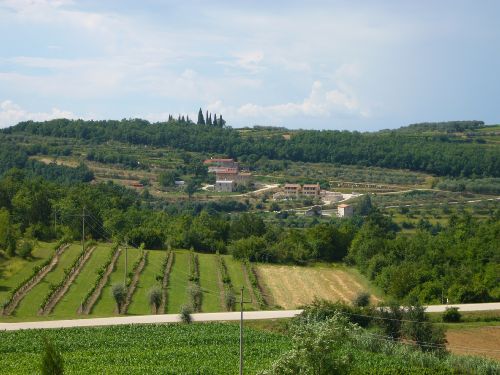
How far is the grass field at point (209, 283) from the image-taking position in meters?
43.7

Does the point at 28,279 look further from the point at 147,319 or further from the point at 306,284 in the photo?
the point at 306,284

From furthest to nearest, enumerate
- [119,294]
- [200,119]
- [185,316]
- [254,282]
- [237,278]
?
[200,119], [237,278], [254,282], [119,294], [185,316]

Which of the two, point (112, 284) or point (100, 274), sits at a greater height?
point (100, 274)

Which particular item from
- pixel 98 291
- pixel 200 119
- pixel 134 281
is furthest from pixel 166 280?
pixel 200 119

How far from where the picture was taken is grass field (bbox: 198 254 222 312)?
143 feet

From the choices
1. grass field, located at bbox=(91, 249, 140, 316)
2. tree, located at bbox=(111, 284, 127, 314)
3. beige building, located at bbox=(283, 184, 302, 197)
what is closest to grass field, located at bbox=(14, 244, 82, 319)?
grass field, located at bbox=(91, 249, 140, 316)

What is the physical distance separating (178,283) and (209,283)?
2260 mm

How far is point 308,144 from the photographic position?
145 meters

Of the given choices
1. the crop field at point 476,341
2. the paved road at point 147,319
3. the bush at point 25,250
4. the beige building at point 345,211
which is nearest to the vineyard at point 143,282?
the bush at point 25,250

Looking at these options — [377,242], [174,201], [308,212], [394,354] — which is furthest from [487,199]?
[394,354]

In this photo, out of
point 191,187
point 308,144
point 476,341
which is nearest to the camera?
point 476,341

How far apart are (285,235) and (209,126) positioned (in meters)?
106

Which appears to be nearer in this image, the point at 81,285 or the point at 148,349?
the point at 148,349

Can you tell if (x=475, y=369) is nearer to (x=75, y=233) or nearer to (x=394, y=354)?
(x=394, y=354)
